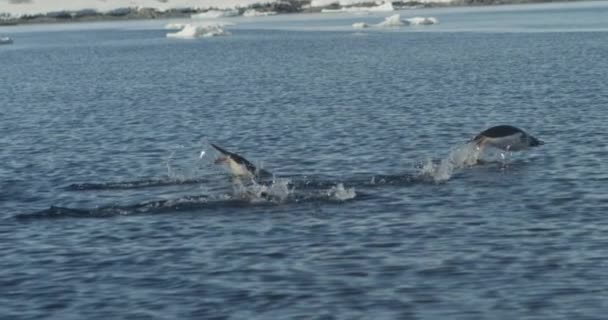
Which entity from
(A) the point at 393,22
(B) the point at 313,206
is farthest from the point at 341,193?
(A) the point at 393,22

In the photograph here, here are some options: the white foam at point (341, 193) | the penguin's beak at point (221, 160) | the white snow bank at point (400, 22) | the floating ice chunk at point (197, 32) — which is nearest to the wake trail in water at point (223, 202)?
the white foam at point (341, 193)

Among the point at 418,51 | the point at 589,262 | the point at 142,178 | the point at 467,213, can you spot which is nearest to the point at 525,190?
the point at 467,213

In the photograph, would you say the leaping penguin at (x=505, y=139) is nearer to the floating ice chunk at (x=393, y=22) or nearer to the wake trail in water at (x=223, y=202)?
the wake trail in water at (x=223, y=202)

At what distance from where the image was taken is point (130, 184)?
28422mm

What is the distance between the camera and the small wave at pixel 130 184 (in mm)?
28125

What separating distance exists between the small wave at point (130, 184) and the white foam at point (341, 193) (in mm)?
3864

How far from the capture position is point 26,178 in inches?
1193

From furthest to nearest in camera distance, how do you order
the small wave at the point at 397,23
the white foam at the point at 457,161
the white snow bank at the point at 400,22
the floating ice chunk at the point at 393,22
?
the small wave at the point at 397,23 → the white snow bank at the point at 400,22 → the floating ice chunk at the point at 393,22 → the white foam at the point at 457,161

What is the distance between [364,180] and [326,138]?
27.9 ft

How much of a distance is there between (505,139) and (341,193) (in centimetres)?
493

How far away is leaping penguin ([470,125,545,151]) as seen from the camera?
28.6 m

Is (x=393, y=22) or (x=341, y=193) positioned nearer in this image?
(x=341, y=193)

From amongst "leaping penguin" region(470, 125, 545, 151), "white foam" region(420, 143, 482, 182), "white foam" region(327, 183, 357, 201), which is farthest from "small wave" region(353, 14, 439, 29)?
"white foam" region(327, 183, 357, 201)

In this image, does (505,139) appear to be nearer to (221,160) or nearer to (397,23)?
(221,160)
